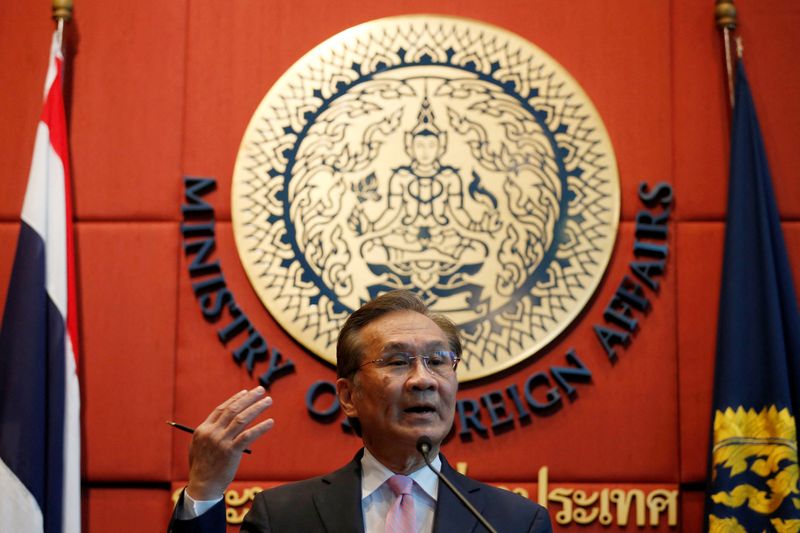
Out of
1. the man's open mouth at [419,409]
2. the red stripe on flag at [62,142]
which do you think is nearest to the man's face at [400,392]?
the man's open mouth at [419,409]

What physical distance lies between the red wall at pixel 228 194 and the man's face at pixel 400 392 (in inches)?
36.7

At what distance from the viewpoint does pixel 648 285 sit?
2965 millimetres

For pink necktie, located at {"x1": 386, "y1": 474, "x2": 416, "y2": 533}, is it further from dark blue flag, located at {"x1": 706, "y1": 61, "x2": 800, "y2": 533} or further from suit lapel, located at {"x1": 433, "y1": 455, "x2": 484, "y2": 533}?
Answer: dark blue flag, located at {"x1": 706, "y1": 61, "x2": 800, "y2": 533}

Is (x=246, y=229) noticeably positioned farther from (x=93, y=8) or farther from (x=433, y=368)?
(x=433, y=368)

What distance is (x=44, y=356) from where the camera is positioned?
2.86 m

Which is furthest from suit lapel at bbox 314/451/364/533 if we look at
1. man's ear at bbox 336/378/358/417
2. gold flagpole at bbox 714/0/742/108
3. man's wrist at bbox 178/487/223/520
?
gold flagpole at bbox 714/0/742/108

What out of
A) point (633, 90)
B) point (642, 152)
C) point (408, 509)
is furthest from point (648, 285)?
point (408, 509)

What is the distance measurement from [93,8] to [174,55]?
289 mm

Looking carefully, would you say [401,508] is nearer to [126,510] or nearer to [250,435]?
[250,435]

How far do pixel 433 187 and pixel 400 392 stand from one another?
1.15m

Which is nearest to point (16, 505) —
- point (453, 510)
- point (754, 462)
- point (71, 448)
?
point (71, 448)

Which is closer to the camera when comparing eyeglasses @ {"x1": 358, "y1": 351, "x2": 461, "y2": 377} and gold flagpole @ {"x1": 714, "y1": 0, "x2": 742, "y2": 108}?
eyeglasses @ {"x1": 358, "y1": 351, "x2": 461, "y2": 377}

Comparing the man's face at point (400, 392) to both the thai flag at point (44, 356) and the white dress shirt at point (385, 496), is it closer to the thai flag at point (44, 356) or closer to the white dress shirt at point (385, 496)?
the white dress shirt at point (385, 496)

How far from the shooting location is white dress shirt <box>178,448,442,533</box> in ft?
6.33
